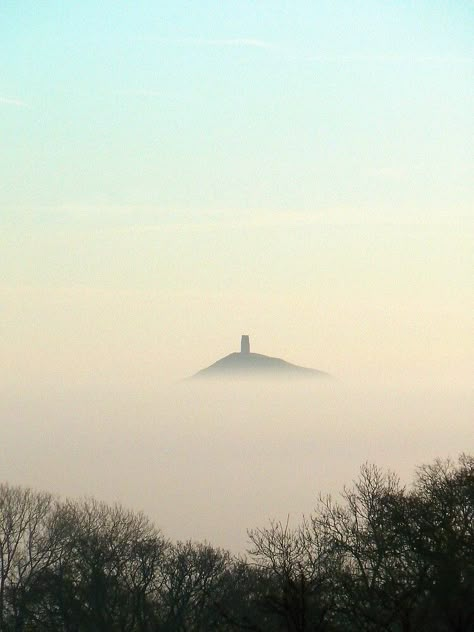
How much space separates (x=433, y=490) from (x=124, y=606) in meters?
15.5

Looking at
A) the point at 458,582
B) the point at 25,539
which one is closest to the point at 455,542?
the point at 458,582

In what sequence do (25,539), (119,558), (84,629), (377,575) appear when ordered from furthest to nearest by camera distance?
(25,539) → (119,558) → (84,629) → (377,575)

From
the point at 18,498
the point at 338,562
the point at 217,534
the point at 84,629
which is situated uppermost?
the point at 217,534

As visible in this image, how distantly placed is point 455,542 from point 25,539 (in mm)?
49946

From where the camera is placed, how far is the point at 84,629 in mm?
53250

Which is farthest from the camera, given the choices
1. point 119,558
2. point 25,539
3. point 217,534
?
point 217,534

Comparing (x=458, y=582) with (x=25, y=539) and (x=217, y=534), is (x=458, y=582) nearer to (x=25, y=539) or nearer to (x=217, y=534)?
(x=25, y=539)

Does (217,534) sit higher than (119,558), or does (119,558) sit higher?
(217,534)

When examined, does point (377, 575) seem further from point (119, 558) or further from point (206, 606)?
point (119, 558)

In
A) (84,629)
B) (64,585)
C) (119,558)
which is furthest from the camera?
(119,558)

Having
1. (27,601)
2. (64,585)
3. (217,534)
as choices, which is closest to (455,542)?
(64,585)

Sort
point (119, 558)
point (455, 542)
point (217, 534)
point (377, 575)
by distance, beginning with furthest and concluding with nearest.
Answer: point (217, 534) < point (119, 558) < point (377, 575) < point (455, 542)

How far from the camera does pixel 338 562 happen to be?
182ft

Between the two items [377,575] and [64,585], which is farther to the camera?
[64,585]
